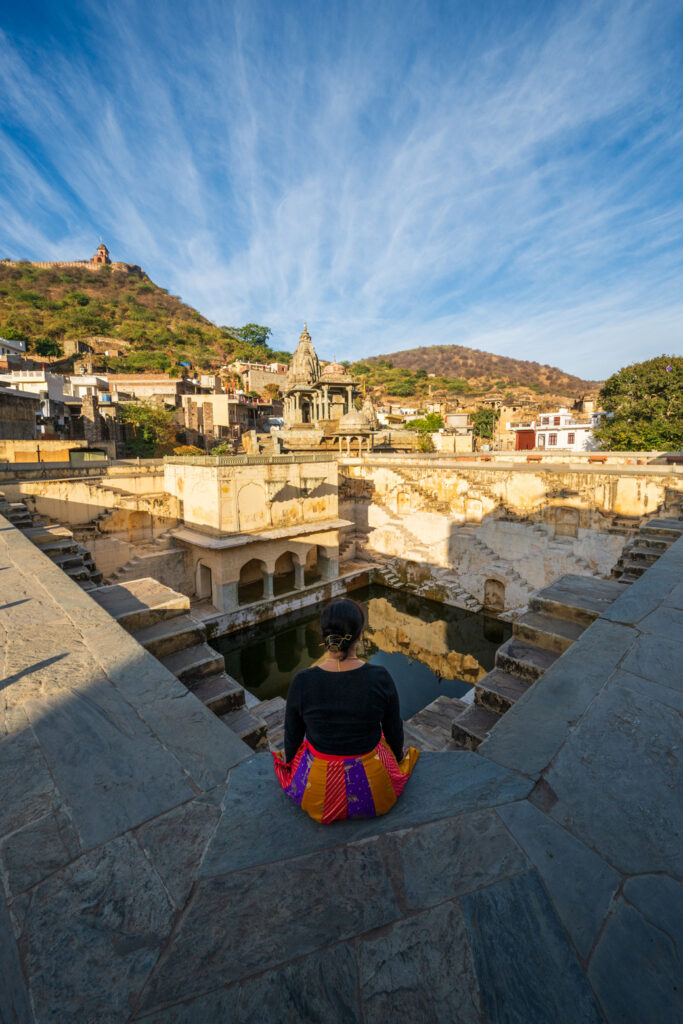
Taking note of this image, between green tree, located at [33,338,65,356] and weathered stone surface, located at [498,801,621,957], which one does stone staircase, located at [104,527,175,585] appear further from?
green tree, located at [33,338,65,356]

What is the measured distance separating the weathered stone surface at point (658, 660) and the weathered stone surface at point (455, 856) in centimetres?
157

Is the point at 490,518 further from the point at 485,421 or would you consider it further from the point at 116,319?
the point at 116,319

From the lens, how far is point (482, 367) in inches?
3816

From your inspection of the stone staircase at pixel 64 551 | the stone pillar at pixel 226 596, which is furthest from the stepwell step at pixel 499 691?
the stone pillar at pixel 226 596

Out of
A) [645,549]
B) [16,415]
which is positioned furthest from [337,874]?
[16,415]

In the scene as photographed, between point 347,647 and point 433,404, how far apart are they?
55.9 m

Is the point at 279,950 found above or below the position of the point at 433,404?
below

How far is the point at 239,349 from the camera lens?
61125 millimetres

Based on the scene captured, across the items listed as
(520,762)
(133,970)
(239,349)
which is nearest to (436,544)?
(520,762)

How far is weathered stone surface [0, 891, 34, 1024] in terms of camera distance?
1164 millimetres

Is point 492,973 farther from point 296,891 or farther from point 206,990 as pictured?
point 206,990

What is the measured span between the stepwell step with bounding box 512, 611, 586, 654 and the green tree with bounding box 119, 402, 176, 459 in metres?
23.5

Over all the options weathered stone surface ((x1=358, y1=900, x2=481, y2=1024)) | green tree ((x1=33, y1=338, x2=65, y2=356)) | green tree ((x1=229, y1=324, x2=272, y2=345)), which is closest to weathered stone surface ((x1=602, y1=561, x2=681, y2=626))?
weathered stone surface ((x1=358, y1=900, x2=481, y2=1024))

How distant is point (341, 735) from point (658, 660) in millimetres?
2281
